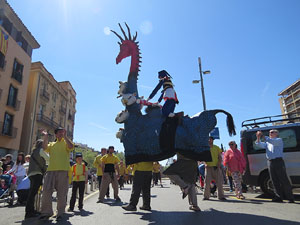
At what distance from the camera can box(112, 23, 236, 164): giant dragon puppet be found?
4.75 metres

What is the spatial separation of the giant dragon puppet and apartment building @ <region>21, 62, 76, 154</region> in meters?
19.7

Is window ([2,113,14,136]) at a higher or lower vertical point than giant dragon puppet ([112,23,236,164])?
higher

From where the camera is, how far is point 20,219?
462cm

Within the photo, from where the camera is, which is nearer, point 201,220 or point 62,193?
point 201,220

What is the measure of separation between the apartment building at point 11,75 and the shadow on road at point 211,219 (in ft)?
68.4

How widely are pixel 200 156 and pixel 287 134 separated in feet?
12.6

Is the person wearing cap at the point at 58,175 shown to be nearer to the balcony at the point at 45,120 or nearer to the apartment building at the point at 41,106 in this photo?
the apartment building at the point at 41,106

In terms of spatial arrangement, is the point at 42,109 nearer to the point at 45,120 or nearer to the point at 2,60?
the point at 45,120

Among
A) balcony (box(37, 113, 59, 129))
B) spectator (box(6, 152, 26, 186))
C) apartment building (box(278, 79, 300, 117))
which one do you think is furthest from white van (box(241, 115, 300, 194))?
apartment building (box(278, 79, 300, 117))

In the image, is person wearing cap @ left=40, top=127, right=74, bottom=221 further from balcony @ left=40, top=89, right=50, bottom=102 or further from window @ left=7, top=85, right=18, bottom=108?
balcony @ left=40, top=89, right=50, bottom=102

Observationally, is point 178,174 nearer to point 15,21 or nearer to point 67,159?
point 67,159

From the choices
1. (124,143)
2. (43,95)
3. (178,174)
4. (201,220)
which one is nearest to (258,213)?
(201,220)

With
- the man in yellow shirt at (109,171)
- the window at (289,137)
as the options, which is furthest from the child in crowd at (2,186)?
the window at (289,137)

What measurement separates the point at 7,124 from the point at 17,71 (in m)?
5.50
